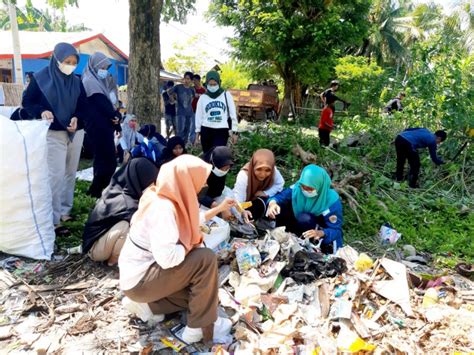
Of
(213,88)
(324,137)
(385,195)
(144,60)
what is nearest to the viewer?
(213,88)

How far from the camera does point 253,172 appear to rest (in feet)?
12.2

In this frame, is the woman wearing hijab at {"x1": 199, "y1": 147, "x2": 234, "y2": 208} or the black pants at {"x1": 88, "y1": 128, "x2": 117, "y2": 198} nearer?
the woman wearing hijab at {"x1": 199, "y1": 147, "x2": 234, "y2": 208}

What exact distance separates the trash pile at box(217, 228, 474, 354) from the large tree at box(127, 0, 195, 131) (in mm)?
3132

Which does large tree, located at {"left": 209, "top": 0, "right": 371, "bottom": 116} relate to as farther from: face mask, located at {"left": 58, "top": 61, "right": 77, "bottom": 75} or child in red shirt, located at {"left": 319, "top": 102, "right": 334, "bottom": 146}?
face mask, located at {"left": 58, "top": 61, "right": 77, "bottom": 75}

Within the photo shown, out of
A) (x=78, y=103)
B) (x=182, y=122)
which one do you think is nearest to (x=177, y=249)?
(x=78, y=103)

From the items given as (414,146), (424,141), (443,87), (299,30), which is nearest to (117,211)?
(414,146)

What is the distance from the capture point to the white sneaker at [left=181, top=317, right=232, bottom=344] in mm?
2152

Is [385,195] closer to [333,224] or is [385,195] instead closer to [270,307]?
[333,224]

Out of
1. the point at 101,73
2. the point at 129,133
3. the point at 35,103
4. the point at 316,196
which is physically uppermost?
the point at 101,73

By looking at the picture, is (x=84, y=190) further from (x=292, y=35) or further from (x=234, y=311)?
(x=292, y=35)

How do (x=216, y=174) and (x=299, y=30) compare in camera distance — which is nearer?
(x=216, y=174)

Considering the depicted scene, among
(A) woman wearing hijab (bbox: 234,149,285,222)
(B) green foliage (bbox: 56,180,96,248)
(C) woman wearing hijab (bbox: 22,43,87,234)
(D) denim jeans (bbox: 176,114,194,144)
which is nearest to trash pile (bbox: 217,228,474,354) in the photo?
(A) woman wearing hijab (bbox: 234,149,285,222)

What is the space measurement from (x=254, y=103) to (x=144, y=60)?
930cm

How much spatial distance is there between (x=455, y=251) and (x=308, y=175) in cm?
186
